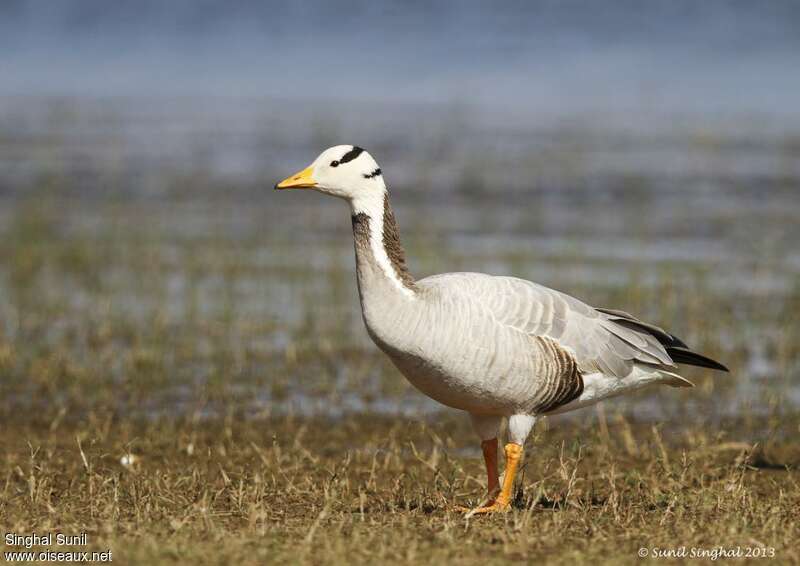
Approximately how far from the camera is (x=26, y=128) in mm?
25578

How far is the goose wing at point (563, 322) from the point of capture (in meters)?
6.78

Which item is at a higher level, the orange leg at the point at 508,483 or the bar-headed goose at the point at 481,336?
the bar-headed goose at the point at 481,336

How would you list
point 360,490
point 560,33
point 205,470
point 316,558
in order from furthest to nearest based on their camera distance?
point 560,33
point 205,470
point 360,490
point 316,558

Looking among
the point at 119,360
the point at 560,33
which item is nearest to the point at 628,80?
the point at 560,33

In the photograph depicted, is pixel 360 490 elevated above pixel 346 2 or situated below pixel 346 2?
below

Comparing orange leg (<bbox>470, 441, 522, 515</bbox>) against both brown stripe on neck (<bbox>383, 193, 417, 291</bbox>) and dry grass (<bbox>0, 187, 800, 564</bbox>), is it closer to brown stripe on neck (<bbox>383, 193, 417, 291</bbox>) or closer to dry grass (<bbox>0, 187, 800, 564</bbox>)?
dry grass (<bbox>0, 187, 800, 564</bbox>)

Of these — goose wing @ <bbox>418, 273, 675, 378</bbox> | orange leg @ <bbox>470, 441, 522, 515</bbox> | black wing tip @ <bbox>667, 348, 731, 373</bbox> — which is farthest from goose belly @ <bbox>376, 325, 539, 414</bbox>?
black wing tip @ <bbox>667, 348, 731, 373</bbox>

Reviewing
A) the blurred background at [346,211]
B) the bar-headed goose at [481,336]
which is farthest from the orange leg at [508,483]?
the blurred background at [346,211]

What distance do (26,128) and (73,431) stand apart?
58.3ft

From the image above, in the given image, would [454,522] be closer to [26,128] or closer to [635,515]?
[635,515]

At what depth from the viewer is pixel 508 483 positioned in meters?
6.82

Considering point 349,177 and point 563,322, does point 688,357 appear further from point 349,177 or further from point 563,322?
point 349,177

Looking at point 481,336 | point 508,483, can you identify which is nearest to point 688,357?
point 508,483

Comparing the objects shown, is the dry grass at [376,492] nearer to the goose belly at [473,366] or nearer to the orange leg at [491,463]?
the orange leg at [491,463]
